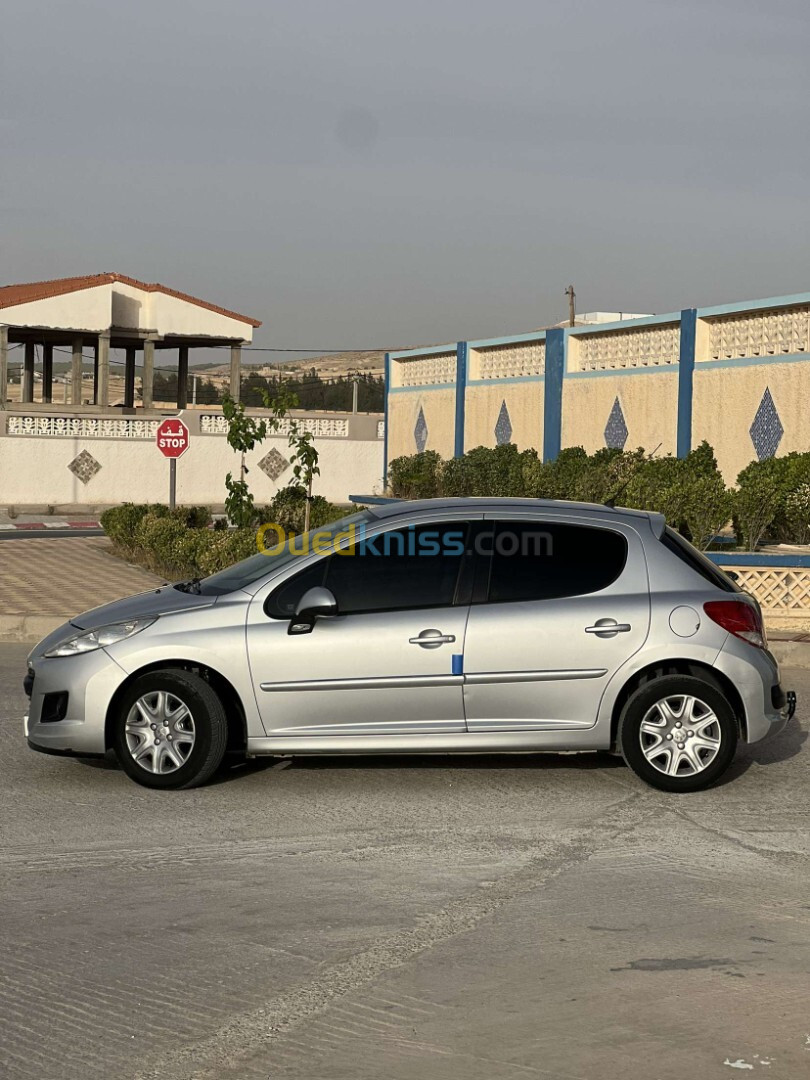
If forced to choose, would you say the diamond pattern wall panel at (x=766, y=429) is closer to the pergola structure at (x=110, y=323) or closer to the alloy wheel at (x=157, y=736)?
the alloy wheel at (x=157, y=736)

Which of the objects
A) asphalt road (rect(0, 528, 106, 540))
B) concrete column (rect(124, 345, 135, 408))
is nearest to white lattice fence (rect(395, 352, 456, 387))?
asphalt road (rect(0, 528, 106, 540))

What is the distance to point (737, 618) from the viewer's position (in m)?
7.66

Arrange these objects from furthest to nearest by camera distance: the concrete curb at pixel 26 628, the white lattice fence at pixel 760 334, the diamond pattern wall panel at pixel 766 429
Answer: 1. the diamond pattern wall panel at pixel 766 429
2. the white lattice fence at pixel 760 334
3. the concrete curb at pixel 26 628

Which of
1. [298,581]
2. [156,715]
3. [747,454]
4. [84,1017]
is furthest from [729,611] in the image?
[747,454]

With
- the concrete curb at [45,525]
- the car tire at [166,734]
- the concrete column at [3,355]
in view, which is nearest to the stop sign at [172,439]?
the concrete curb at [45,525]

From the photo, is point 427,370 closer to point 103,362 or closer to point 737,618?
point 103,362

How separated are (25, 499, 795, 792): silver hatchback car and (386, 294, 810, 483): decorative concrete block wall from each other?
46.3 feet

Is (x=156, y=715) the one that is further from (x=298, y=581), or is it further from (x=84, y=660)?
(x=298, y=581)

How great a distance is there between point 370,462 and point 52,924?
38999mm

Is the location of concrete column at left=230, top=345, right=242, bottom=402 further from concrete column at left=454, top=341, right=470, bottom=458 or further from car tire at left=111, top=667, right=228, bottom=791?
car tire at left=111, top=667, right=228, bottom=791

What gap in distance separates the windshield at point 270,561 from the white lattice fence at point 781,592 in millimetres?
6750

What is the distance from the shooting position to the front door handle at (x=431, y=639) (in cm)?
745

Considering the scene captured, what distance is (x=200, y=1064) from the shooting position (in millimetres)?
4070

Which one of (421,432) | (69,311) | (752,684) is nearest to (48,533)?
(421,432)
